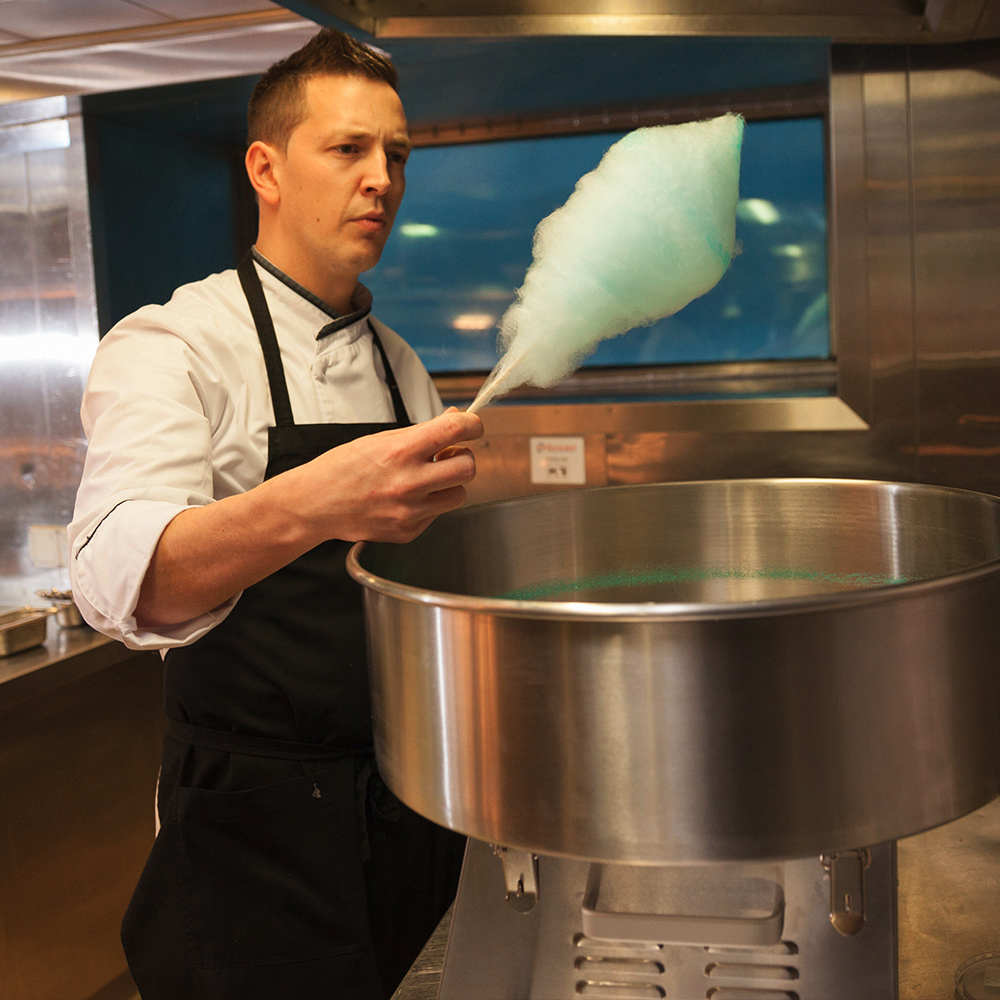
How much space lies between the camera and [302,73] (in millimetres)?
1177

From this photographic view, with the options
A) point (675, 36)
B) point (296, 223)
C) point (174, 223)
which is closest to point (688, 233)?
point (296, 223)

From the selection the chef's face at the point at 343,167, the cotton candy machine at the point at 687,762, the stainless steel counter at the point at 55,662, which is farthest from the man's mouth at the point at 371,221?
the stainless steel counter at the point at 55,662

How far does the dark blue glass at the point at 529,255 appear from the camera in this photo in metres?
1.95

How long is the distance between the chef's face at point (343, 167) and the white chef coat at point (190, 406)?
99mm

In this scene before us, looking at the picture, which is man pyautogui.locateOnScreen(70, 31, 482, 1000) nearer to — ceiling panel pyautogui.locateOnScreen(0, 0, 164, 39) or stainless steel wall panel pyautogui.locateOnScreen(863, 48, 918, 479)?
ceiling panel pyautogui.locateOnScreen(0, 0, 164, 39)

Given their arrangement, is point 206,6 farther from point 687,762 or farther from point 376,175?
point 687,762

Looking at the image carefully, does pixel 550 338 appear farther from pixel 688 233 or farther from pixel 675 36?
pixel 675 36

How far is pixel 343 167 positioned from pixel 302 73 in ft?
0.46

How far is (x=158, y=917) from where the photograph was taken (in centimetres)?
119

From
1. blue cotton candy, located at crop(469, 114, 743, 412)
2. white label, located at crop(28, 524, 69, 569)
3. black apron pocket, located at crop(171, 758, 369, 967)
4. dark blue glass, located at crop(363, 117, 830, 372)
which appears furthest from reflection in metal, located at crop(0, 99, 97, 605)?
blue cotton candy, located at crop(469, 114, 743, 412)

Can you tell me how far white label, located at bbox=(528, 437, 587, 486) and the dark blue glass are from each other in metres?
0.28

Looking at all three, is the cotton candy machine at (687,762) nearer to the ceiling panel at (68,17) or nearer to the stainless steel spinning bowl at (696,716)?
the stainless steel spinning bowl at (696,716)

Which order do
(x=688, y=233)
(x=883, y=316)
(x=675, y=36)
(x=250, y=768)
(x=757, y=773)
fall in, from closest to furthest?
1. (x=757, y=773)
2. (x=688, y=233)
3. (x=250, y=768)
4. (x=675, y=36)
5. (x=883, y=316)

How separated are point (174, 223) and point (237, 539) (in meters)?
1.53
